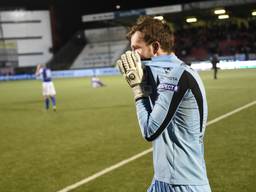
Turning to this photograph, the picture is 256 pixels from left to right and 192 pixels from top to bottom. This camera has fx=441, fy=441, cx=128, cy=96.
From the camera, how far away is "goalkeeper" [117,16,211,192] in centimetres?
238

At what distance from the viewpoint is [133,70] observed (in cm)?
239

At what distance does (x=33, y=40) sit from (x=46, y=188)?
167ft

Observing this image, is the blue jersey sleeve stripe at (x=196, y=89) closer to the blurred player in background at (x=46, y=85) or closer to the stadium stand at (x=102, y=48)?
the blurred player in background at (x=46, y=85)

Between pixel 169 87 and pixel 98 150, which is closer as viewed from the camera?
pixel 169 87

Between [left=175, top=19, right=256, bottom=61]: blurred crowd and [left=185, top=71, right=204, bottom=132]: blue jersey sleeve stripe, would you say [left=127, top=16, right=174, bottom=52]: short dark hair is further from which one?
[left=175, top=19, right=256, bottom=61]: blurred crowd

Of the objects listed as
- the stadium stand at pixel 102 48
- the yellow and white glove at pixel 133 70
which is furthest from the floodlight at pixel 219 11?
the yellow and white glove at pixel 133 70

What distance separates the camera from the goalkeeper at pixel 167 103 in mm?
2383

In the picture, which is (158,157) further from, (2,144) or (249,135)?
(2,144)

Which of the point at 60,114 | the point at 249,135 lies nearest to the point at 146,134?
the point at 249,135

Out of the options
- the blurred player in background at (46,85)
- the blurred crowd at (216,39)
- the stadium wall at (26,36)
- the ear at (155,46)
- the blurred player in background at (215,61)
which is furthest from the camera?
the stadium wall at (26,36)

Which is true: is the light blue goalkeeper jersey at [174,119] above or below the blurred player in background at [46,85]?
above

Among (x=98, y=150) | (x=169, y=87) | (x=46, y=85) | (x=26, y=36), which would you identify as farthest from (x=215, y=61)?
(x=26, y=36)

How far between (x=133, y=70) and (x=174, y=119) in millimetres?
355

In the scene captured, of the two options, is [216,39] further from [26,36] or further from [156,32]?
[156,32]
